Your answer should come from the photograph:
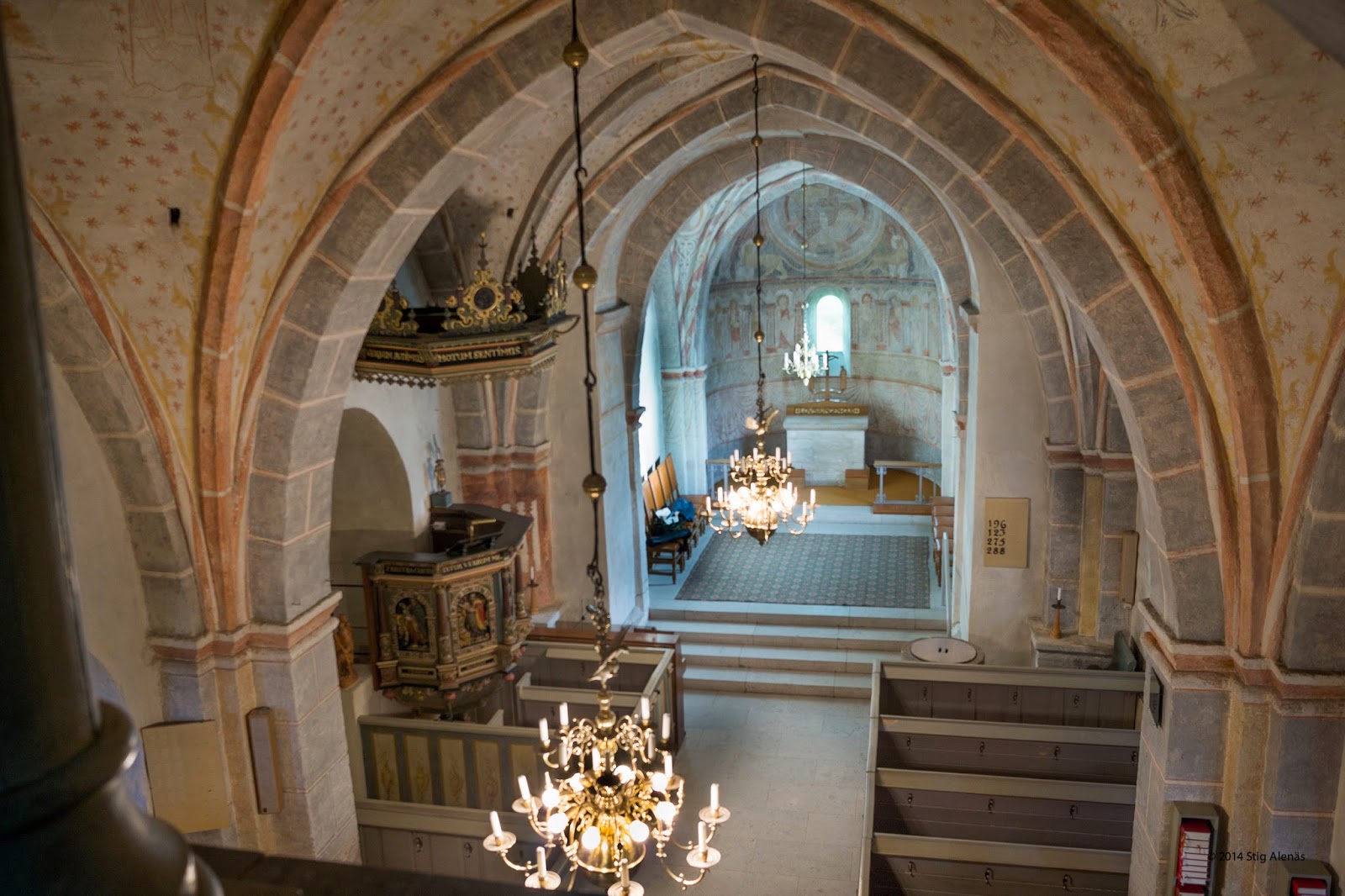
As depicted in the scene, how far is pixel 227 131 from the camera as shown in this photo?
5.63m

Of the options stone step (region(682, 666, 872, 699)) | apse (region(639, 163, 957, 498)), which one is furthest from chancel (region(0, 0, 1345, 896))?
apse (region(639, 163, 957, 498))

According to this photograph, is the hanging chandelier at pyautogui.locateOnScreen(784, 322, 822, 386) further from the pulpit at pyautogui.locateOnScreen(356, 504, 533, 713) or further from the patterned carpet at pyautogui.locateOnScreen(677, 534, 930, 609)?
the pulpit at pyautogui.locateOnScreen(356, 504, 533, 713)

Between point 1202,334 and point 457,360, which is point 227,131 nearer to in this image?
point 457,360

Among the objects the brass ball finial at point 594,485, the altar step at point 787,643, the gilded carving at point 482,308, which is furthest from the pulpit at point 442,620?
the altar step at point 787,643

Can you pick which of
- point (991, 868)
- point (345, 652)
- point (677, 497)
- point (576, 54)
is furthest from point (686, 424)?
point (576, 54)

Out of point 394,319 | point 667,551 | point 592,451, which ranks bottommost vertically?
point 667,551

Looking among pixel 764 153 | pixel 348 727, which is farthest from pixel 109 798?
pixel 764 153

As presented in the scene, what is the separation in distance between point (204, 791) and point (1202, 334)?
22.8ft

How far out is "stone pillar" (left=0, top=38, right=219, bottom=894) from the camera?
775 millimetres

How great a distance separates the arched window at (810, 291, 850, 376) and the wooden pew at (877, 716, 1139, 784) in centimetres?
1457

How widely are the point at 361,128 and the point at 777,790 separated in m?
7.34

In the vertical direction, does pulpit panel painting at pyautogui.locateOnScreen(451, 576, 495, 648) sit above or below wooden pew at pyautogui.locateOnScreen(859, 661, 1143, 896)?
above

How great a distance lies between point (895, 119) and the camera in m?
6.28

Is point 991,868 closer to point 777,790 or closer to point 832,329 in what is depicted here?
point 777,790
